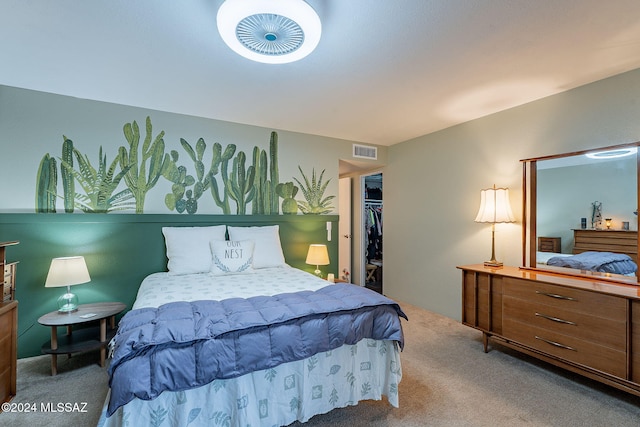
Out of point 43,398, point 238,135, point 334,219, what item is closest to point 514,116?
point 334,219

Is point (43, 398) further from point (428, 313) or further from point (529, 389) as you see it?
point (428, 313)

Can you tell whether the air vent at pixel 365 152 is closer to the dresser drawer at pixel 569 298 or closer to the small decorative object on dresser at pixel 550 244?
the small decorative object on dresser at pixel 550 244

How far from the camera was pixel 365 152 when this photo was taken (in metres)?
4.31

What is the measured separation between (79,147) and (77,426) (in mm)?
2307

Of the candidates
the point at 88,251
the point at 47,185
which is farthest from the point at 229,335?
the point at 47,185

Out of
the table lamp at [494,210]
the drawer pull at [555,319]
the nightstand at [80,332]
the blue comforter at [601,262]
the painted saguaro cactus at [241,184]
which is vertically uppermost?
the painted saguaro cactus at [241,184]

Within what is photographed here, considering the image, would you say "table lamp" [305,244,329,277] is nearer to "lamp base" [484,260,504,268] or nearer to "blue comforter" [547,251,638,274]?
"lamp base" [484,260,504,268]

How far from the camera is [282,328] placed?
1.57m

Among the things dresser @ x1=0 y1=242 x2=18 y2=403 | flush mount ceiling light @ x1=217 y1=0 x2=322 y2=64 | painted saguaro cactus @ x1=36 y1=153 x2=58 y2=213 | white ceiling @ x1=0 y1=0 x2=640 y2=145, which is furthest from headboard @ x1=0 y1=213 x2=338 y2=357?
flush mount ceiling light @ x1=217 y1=0 x2=322 y2=64

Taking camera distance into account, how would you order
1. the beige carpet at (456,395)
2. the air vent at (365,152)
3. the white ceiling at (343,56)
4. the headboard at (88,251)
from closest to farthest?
the white ceiling at (343,56), the beige carpet at (456,395), the headboard at (88,251), the air vent at (365,152)

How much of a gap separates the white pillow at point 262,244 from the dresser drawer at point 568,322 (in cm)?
216

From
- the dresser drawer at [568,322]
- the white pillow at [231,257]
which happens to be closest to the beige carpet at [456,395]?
the dresser drawer at [568,322]

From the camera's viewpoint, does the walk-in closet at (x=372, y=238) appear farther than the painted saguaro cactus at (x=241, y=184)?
Yes

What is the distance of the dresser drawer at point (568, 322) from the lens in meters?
1.89
